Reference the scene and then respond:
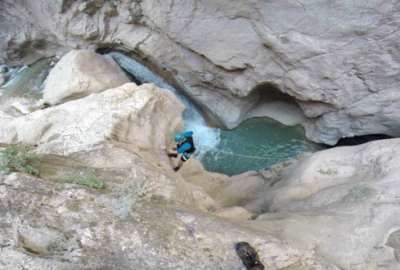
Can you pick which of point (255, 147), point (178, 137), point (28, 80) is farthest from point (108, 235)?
point (28, 80)

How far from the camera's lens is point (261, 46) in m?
6.63

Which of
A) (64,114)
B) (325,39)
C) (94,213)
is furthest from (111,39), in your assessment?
(94,213)

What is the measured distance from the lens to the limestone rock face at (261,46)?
228 inches

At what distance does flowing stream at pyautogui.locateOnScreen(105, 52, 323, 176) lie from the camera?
7684mm

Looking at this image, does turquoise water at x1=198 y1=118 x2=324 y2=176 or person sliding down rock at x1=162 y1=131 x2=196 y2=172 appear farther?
turquoise water at x1=198 y1=118 x2=324 y2=176

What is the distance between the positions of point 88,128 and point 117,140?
1.78 feet

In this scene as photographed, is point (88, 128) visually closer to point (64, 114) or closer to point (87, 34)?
point (64, 114)

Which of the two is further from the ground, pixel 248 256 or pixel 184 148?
pixel 248 256

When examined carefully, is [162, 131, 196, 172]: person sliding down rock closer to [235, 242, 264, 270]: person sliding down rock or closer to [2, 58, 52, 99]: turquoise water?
[235, 242, 264, 270]: person sliding down rock

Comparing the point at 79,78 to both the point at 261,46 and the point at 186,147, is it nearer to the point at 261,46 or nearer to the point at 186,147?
the point at 186,147

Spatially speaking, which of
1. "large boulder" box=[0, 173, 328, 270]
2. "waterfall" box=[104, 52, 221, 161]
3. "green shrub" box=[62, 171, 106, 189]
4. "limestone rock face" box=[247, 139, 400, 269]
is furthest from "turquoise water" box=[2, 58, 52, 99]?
"limestone rock face" box=[247, 139, 400, 269]

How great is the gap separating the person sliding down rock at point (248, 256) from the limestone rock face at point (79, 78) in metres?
4.97

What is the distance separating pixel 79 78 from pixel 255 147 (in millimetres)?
5120

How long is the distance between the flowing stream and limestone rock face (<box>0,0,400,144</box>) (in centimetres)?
38
